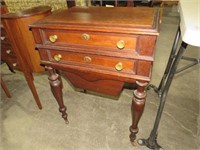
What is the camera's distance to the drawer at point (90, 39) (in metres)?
0.78

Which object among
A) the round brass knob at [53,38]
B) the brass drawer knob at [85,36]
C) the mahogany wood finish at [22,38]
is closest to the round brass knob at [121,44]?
the brass drawer knob at [85,36]

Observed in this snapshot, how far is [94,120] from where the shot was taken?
1.45m

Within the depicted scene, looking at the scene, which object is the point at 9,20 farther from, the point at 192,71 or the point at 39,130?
the point at 192,71

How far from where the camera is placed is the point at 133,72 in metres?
0.86

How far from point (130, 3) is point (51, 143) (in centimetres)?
127

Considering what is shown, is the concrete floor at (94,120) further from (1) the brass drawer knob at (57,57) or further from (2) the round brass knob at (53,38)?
(2) the round brass knob at (53,38)

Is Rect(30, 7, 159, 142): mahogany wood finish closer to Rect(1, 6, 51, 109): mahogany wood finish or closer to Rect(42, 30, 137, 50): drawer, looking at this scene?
Rect(42, 30, 137, 50): drawer

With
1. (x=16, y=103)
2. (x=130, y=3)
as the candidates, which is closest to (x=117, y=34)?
(x=130, y=3)

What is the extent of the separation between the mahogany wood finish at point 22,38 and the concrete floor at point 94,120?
363 millimetres

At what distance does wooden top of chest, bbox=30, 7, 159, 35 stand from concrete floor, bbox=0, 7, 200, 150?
0.86 meters

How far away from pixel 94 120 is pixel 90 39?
0.83 m

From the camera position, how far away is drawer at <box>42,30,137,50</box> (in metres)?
0.78

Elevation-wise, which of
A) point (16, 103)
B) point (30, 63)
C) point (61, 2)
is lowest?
point (16, 103)

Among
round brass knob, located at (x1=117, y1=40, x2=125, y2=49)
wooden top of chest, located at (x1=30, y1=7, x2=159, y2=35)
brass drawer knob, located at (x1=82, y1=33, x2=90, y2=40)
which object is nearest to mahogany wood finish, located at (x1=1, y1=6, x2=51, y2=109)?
wooden top of chest, located at (x1=30, y1=7, x2=159, y2=35)
